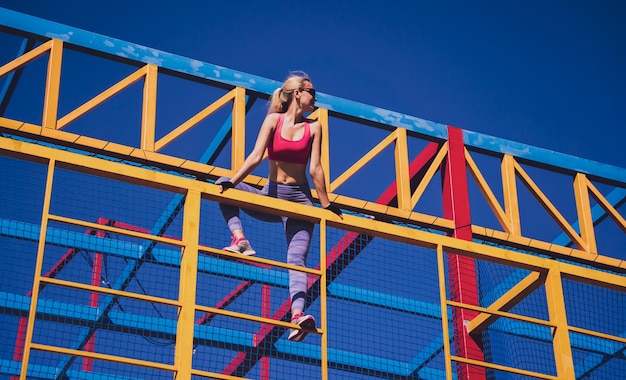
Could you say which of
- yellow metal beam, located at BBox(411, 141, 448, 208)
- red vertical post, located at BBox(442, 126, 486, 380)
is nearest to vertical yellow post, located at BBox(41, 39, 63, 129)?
yellow metal beam, located at BBox(411, 141, 448, 208)

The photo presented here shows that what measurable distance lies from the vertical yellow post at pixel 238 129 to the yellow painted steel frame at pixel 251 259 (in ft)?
11.9

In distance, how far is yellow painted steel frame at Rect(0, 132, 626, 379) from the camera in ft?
27.8

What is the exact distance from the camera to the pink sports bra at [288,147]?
33.6 ft

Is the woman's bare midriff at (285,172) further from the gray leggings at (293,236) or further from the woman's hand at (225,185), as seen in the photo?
the woman's hand at (225,185)

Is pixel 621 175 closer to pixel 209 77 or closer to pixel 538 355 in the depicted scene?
pixel 538 355

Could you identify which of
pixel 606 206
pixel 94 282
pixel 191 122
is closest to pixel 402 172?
pixel 191 122

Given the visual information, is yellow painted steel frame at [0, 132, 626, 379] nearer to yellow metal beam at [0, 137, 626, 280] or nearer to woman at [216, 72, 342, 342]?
yellow metal beam at [0, 137, 626, 280]

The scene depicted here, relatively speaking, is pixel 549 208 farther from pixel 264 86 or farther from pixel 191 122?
pixel 191 122

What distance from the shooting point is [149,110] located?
13141 millimetres

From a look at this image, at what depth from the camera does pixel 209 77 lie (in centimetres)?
1369

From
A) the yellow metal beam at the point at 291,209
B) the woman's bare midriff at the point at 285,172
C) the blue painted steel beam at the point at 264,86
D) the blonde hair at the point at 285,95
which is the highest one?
the blue painted steel beam at the point at 264,86

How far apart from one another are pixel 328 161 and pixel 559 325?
174 inches

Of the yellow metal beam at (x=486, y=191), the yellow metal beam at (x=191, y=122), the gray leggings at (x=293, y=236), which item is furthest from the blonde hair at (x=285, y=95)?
the yellow metal beam at (x=486, y=191)

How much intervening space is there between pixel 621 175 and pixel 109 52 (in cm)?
732
